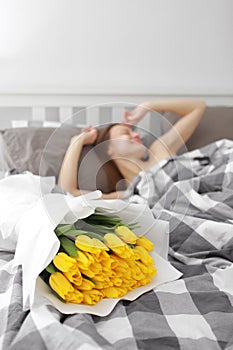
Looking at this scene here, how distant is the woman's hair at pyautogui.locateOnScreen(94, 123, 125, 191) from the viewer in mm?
1295

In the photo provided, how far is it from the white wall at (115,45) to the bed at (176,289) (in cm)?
67

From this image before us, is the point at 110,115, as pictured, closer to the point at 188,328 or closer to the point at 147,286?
the point at 147,286

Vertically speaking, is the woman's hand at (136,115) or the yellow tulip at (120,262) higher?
the woman's hand at (136,115)

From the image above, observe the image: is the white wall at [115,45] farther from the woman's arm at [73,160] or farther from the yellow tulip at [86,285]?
the yellow tulip at [86,285]

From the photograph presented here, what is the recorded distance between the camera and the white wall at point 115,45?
8.04 feet

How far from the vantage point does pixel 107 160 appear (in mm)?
1300

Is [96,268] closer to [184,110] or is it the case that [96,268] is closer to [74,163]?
[74,163]

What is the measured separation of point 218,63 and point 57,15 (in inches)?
30.3

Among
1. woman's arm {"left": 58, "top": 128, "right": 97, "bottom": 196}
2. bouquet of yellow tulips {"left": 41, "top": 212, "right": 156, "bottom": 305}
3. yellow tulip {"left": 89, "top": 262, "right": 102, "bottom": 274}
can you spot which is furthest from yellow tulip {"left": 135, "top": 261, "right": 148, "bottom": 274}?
woman's arm {"left": 58, "top": 128, "right": 97, "bottom": 196}

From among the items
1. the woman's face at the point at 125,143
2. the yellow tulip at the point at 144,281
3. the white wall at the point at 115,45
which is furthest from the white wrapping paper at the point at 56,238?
the white wall at the point at 115,45

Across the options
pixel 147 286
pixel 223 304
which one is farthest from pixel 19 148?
pixel 223 304

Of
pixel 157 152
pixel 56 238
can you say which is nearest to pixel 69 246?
pixel 56 238

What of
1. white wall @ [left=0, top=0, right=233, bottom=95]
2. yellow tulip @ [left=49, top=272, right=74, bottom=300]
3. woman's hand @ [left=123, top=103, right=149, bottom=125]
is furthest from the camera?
white wall @ [left=0, top=0, right=233, bottom=95]

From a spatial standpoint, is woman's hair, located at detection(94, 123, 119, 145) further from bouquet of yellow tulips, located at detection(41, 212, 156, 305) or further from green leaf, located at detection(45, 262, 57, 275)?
green leaf, located at detection(45, 262, 57, 275)
